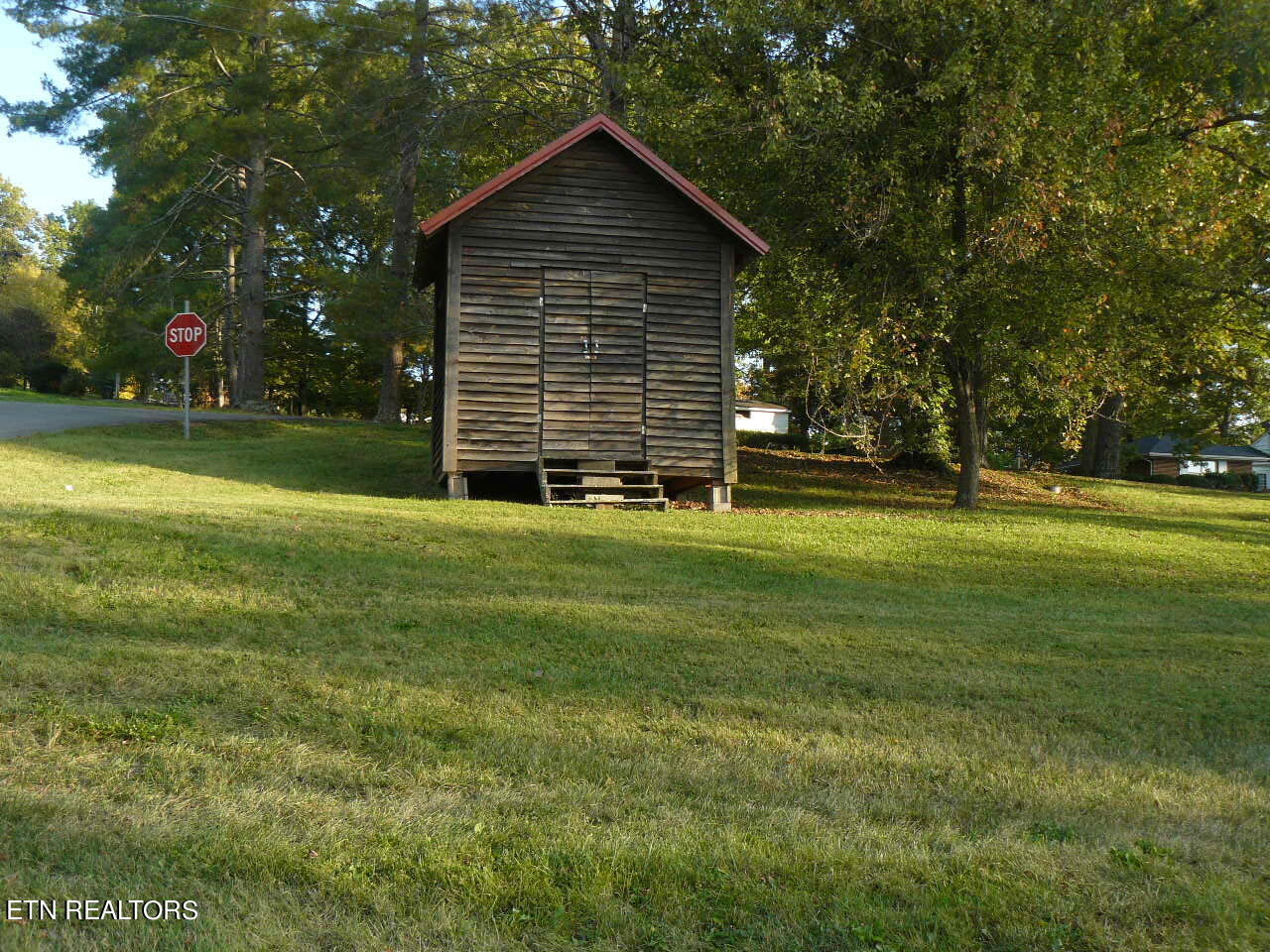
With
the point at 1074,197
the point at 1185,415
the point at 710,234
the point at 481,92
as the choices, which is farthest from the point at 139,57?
the point at 1185,415

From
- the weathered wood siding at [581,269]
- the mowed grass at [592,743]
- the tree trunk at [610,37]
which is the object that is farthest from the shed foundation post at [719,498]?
the tree trunk at [610,37]

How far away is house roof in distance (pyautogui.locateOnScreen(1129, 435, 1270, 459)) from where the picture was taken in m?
58.0

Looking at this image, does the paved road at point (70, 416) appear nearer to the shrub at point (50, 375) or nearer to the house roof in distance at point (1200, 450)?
the shrub at point (50, 375)

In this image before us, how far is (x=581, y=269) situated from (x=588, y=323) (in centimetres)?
92

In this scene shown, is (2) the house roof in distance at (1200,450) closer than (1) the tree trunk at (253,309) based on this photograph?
No

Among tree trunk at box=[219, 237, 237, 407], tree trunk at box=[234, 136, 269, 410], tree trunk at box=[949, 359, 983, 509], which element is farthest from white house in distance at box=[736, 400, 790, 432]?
tree trunk at box=[949, 359, 983, 509]

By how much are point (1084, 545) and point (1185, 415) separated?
2328 cm

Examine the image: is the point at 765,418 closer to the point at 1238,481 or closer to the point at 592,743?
the point at 1238,481

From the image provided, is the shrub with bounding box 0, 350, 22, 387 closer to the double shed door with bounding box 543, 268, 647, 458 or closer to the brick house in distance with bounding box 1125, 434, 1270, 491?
the double shed door with bounding box 543, 268, 647, 458

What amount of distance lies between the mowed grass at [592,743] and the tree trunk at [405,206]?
13724 mm

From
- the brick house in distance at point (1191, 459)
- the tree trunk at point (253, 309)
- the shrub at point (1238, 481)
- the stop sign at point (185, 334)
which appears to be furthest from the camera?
the brick house in distance at point (1191, 459)

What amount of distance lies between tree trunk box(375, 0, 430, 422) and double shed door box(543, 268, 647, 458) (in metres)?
9.37

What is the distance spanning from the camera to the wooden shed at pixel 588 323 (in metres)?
17.2

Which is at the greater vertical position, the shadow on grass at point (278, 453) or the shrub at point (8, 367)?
the shrub at point (8, 367)
